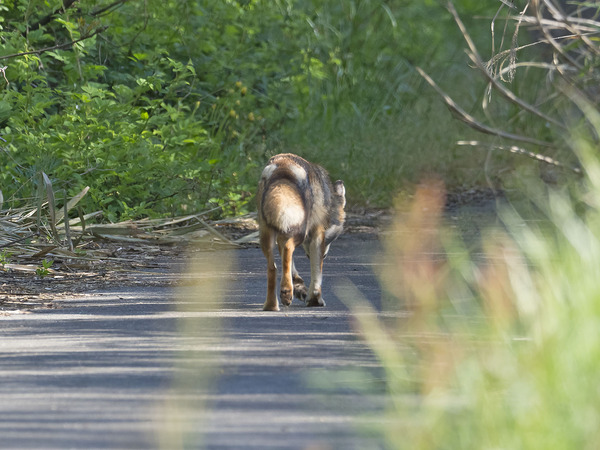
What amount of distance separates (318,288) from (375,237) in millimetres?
4432

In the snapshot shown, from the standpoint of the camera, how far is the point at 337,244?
11.1 m

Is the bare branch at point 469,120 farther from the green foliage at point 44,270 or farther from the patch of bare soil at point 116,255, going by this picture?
the green foliage at point 44,270

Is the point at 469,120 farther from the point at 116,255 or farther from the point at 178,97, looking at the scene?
the point at 178,97

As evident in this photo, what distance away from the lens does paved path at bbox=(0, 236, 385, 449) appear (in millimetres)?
4051

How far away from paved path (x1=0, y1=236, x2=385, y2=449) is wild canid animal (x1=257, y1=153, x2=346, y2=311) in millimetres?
194

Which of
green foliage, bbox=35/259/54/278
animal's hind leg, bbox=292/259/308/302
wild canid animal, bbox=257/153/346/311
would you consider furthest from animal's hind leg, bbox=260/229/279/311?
green foliage, bbox=35/259/54/278

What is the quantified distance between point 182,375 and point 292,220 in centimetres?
213

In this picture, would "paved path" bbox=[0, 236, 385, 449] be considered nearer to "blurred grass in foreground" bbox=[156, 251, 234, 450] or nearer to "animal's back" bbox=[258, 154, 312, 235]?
"blurred grass in foreground" bbox=[156, 251, 234, 450]

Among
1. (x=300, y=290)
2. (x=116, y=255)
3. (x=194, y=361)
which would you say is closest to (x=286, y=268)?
(x=300, y=290)

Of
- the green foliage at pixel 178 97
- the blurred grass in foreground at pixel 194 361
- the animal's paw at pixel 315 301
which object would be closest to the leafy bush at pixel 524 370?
the blurred grass in foreground at pixel 194 361

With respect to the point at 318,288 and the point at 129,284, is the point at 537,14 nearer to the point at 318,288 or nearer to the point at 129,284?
the point at 318,288

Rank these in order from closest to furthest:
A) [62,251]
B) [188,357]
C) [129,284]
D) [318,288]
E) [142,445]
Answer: [142,445] → [188,357] → [318,288] → [129,284] → [62,251]

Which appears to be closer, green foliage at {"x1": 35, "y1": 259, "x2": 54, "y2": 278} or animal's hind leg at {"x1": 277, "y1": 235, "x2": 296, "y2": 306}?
animal's hind leg at {"x1": 277, "y1": 235, "x2": 296, "y2": 306}

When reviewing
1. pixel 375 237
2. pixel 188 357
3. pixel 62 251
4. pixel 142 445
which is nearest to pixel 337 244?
pixel 375 237
